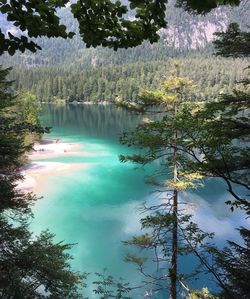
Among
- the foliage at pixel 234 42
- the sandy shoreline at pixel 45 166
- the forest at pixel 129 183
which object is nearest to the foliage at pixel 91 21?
the forest at pixel 129 183

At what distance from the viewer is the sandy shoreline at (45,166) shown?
4469 centimetres

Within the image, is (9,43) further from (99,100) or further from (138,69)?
(138,69)

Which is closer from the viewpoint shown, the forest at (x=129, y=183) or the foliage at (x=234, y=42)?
the forest at (x=129, y=183)

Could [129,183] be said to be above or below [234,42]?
A: below

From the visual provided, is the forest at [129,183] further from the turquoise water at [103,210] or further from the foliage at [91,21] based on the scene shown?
the turquoise water at [103,210]

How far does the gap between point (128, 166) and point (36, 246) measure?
40120mm

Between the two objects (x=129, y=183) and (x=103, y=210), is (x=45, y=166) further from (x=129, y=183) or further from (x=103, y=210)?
(x=103, y=210)

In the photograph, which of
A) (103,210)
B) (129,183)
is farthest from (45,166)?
(103,210)

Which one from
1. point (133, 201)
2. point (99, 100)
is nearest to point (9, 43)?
point (133, 201)

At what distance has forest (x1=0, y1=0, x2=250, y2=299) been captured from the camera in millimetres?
2650

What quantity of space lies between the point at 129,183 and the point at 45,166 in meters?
14.4

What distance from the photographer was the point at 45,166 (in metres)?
54.6

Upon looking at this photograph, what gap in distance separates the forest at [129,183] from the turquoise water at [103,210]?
0.12 metres

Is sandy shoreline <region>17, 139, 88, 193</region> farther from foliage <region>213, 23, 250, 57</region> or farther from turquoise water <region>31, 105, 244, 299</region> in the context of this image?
foliage <region>213, 23, 250, 57</region>
